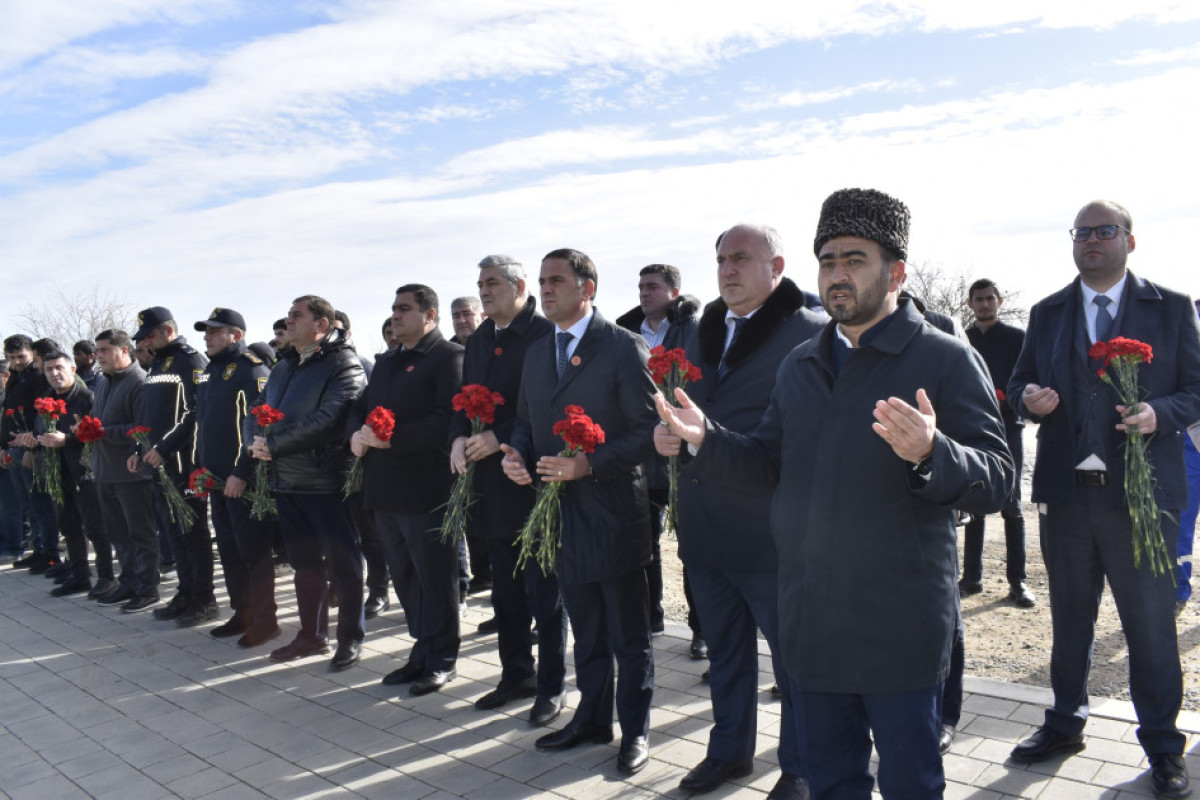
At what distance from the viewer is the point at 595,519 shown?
14.7 feet

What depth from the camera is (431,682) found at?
558cm

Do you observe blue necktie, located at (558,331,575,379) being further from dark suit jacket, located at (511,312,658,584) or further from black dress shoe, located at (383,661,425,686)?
black dress shoe, located at (383,661,425,686)

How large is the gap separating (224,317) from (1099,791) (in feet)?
21.3

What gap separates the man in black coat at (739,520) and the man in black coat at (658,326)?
1647 millimetres

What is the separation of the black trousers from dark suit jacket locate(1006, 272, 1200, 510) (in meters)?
1.93

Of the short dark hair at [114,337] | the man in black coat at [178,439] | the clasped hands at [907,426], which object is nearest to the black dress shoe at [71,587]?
the man in black coat at [178,439]

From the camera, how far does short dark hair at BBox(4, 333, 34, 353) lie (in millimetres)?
10188

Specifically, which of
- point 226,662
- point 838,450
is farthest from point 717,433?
point 226,662

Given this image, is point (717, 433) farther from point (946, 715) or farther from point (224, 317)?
point (224, 317)

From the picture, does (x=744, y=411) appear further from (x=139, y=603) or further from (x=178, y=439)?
(x=139, y=603)

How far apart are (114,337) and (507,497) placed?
4949 mm

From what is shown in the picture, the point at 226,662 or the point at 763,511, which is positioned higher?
the point at 763,511

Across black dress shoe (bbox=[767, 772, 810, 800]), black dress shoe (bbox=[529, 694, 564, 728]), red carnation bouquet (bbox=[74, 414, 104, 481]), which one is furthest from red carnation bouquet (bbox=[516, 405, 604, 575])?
red carnation bouquet (bbox=[74, 414, 104, 481])

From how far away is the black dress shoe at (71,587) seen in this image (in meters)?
9.05
